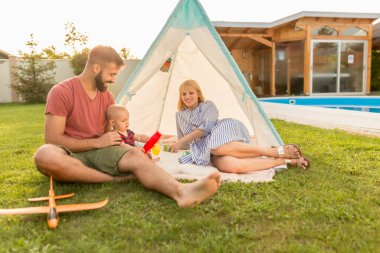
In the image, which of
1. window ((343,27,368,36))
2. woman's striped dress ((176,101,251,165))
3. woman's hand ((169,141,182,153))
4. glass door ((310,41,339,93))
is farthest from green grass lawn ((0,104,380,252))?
window ((343,27,368,36))

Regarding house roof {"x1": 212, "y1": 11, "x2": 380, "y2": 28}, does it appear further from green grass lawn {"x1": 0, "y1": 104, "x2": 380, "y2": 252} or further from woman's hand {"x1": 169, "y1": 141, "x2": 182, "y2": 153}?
green grass lawn {"x1": 0, "y1": 104, "x2": 380, "y2": 252}

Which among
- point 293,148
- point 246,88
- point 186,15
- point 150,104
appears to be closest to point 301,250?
point 293,148

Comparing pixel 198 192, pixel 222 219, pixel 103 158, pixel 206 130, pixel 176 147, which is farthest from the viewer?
pixel 176 147

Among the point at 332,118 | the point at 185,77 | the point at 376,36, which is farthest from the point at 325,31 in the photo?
the point at 185,77

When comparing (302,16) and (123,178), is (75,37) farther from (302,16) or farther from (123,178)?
(123,178)

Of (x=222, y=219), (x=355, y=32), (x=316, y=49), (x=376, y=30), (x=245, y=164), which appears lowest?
(x=222, y=219)

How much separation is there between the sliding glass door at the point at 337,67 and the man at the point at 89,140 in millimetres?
10519

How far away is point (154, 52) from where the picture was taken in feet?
12.4

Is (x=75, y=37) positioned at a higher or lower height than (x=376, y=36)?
higher

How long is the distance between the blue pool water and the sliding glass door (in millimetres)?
1032

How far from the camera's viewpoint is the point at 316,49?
11984 millimetres

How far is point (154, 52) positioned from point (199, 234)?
2.42 m

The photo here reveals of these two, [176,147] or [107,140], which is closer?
[107,140]

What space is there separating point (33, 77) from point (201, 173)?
12931mm
